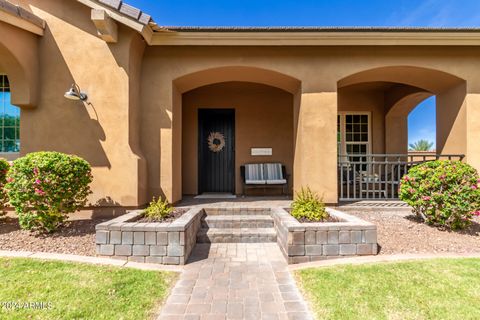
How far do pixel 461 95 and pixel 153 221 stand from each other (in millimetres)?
7249

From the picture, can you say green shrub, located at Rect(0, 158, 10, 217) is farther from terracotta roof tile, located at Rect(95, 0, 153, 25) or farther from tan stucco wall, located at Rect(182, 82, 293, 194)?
tan stucco wall, located at Rect(182, 82, 293, 194)

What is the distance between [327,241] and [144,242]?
2.64 m

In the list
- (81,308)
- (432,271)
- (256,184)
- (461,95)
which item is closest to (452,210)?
(432,271)

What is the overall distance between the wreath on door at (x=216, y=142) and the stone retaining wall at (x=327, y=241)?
4695 millimetres

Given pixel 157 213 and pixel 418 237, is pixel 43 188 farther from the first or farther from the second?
A: pixel 418 237

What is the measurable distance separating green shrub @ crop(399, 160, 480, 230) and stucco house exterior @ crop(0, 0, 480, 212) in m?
1.28

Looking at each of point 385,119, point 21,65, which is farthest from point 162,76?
point 385,119

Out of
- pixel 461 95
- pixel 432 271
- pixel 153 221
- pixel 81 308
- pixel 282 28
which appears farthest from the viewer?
pixel 461 95

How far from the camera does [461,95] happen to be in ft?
18.8

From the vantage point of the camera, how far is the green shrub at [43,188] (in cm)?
405

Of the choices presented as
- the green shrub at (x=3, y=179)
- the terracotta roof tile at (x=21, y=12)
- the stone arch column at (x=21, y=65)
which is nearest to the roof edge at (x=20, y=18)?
the terracotta roof tile at (x=21, y=12)

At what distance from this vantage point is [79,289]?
2734 millimetres

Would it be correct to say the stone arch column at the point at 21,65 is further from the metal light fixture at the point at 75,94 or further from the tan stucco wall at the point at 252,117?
the tan stucco wall at the point at 252,117

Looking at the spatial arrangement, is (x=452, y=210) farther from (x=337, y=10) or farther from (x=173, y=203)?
(x=337, y=10)
